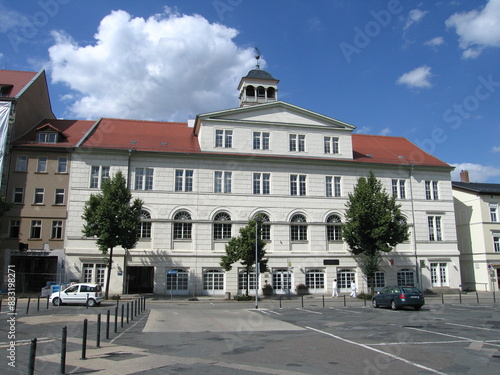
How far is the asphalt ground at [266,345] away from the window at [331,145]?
74.2 feet

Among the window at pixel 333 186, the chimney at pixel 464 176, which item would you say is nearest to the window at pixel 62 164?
the window at pixel 333 186

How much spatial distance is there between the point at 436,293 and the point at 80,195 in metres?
34.2

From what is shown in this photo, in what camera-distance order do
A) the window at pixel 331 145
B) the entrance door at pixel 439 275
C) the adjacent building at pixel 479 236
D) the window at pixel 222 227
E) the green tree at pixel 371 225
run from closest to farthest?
the green tree at pixel 371 225
the window at pixel 222 227
the entrance door at pixel 439 275
the window at pixel 331 145
the adjacent building at pixel 479 236

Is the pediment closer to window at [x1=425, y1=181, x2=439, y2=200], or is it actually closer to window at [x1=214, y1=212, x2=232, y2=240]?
window at [x1=214, y1=212, x2=232, y2=240]

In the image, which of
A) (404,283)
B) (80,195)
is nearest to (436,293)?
(404,283)

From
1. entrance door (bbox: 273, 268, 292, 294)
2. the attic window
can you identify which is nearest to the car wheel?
entrance door (bbox: 273, 268, 292, 294)

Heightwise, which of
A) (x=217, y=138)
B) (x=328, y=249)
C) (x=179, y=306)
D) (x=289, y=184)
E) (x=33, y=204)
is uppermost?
(x=217, y=138)

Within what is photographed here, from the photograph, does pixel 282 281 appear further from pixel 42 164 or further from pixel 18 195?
pixel 18 195

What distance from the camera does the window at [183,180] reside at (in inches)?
1476

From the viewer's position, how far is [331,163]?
40.1 m

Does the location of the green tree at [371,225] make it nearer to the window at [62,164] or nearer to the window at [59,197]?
the window at [59,197]

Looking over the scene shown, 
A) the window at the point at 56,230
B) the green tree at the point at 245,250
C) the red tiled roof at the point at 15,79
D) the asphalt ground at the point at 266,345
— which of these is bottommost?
the asphalt ground at the point at 266,345

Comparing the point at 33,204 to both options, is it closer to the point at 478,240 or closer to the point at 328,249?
the point at 328,249

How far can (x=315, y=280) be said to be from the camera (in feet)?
126
